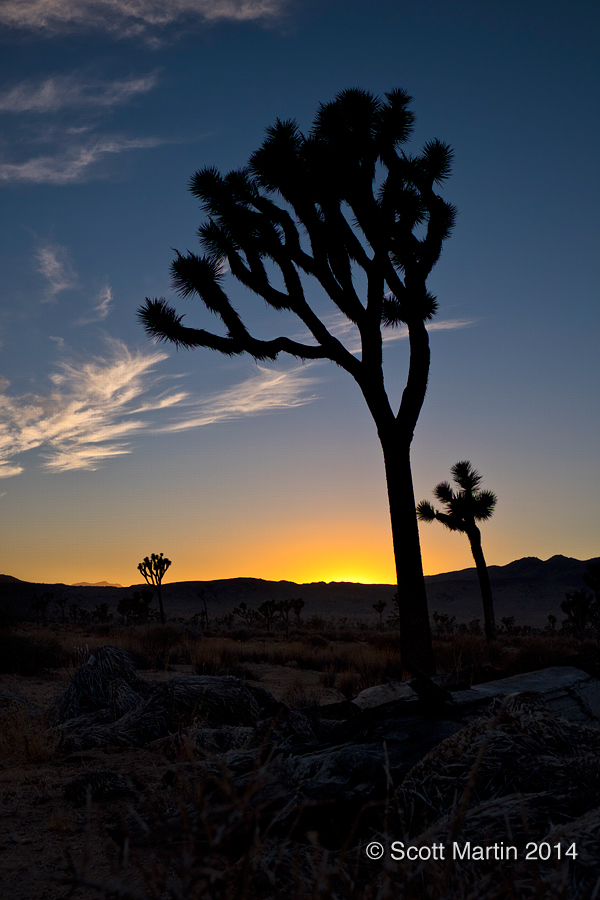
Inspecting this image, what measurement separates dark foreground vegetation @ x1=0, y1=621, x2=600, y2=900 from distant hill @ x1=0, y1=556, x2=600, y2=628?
7662cm

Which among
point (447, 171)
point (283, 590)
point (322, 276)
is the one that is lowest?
point (283, 590)

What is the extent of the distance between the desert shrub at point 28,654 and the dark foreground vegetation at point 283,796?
16.0ft

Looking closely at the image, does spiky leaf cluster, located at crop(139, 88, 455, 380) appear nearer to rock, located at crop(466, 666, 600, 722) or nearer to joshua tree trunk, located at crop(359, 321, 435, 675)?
joshua tree trunk, located at crop(359, 321, 435, 675)

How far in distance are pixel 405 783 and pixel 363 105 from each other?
12.1 metres

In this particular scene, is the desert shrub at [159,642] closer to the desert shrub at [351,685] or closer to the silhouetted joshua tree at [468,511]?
the desert shrub at [351,685]

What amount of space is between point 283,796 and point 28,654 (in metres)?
11.8

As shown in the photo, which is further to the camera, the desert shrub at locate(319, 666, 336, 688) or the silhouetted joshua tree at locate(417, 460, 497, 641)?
the silhouetted joshua tree at locate(417, 460, 497, 641)

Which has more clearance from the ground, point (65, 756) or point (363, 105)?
point (363, 105)

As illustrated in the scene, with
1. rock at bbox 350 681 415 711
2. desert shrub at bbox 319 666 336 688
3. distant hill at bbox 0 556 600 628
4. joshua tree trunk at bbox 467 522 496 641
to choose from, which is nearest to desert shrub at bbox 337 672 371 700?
desert shrub at bbox 319 666 336 688

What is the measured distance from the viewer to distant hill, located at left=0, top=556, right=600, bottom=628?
8806 cm

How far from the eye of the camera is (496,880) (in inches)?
89.2

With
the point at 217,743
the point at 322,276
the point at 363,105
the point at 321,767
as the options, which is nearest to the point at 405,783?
the point at 321,767

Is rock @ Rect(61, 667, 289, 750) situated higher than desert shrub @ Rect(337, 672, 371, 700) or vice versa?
rock @ Rect(61, 667, 289, 750)

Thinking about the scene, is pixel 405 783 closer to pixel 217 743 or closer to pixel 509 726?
pixel 509 726
